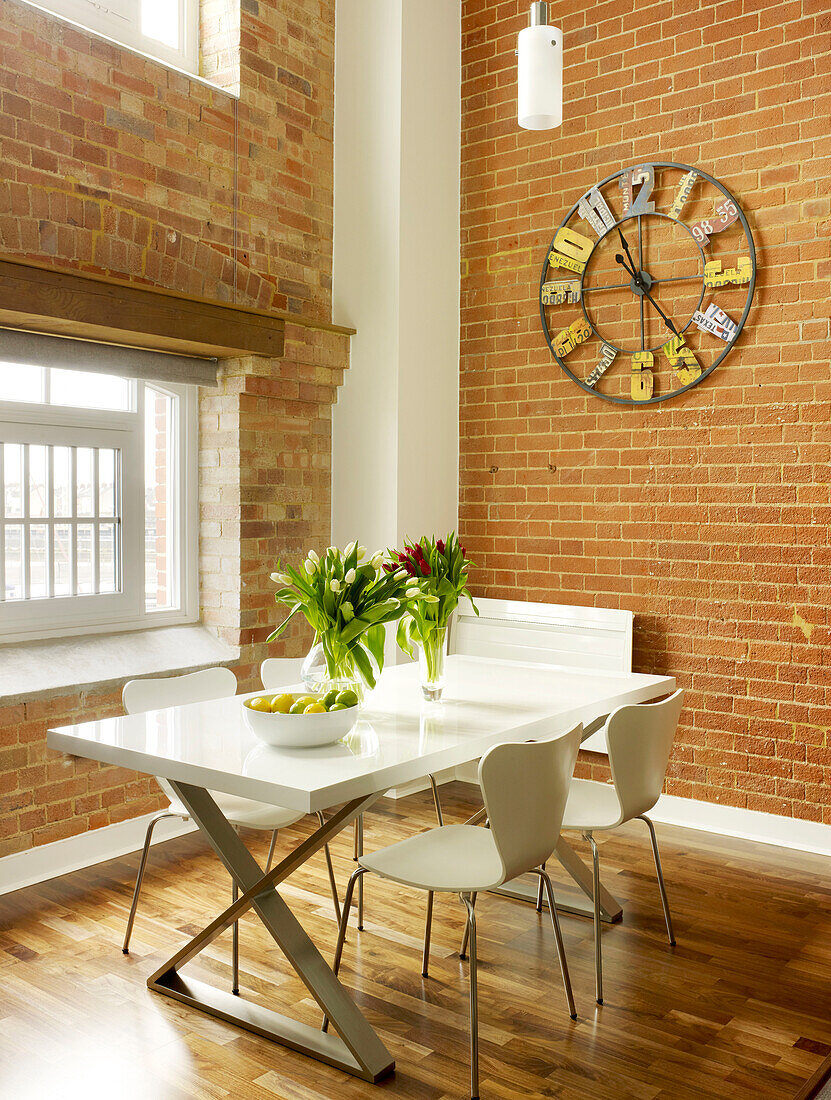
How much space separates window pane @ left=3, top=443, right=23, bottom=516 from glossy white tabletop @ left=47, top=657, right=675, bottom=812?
1.36 m

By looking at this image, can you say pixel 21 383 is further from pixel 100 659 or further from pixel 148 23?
pixel 148 23

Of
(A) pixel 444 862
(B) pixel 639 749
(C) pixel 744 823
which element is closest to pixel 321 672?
(A) pixel 444 862

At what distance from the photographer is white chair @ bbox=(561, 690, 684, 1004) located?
2666 millimetres

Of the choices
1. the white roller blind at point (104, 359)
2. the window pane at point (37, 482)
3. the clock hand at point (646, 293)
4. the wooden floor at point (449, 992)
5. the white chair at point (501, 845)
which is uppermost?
the clock hand at point (646, 293)

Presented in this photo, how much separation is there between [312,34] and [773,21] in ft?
6.69

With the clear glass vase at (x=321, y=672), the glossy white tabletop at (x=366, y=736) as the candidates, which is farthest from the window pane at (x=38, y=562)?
the clear glass vase at (x=321, y=672)

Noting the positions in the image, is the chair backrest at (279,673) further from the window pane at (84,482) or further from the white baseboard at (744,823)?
the white baseboard at (744,823)

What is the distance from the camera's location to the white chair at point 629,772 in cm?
267

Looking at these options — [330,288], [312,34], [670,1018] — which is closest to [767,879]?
[670,1018]

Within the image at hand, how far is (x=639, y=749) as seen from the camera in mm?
2771

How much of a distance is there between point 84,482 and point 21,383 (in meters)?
0.47

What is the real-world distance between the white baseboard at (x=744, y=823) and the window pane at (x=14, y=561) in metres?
2.71

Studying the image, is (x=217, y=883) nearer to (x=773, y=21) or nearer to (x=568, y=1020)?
(x=568, y=1020)

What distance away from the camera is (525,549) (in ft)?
15.5
